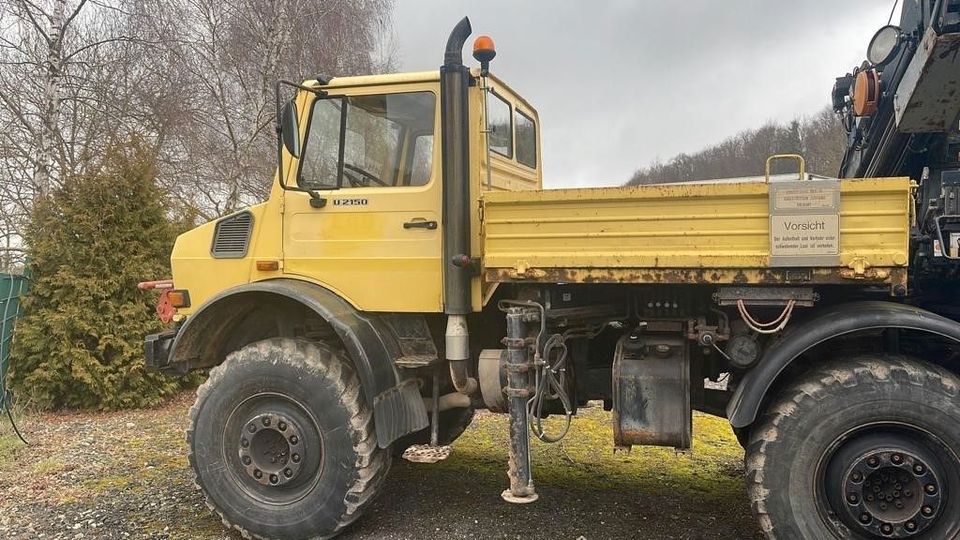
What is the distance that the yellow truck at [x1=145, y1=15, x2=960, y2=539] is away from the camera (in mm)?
3121

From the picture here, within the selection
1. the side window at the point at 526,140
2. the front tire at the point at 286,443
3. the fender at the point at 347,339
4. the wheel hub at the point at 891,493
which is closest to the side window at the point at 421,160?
the fender at the point at 347,339

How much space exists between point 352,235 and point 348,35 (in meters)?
10.4

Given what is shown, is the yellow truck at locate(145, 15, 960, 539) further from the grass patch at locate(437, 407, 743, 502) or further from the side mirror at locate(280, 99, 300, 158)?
the grass patch at locate(437, 407, 743, 502)

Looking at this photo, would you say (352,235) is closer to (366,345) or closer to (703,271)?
(366,345)

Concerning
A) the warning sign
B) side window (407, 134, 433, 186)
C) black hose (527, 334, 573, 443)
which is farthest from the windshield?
the warning sign

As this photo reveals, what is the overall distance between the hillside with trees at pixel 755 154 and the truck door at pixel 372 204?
1009 cm

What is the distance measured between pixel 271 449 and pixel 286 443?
11cm

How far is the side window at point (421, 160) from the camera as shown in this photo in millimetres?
3939

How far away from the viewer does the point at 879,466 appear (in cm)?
311

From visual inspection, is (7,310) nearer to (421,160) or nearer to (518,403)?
(421,160)

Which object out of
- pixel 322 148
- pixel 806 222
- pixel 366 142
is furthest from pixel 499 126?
pixel 806 222

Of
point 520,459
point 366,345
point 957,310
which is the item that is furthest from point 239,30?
point 957,310

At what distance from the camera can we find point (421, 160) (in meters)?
3.98

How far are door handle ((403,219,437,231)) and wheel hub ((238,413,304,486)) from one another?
1314 millimetres
